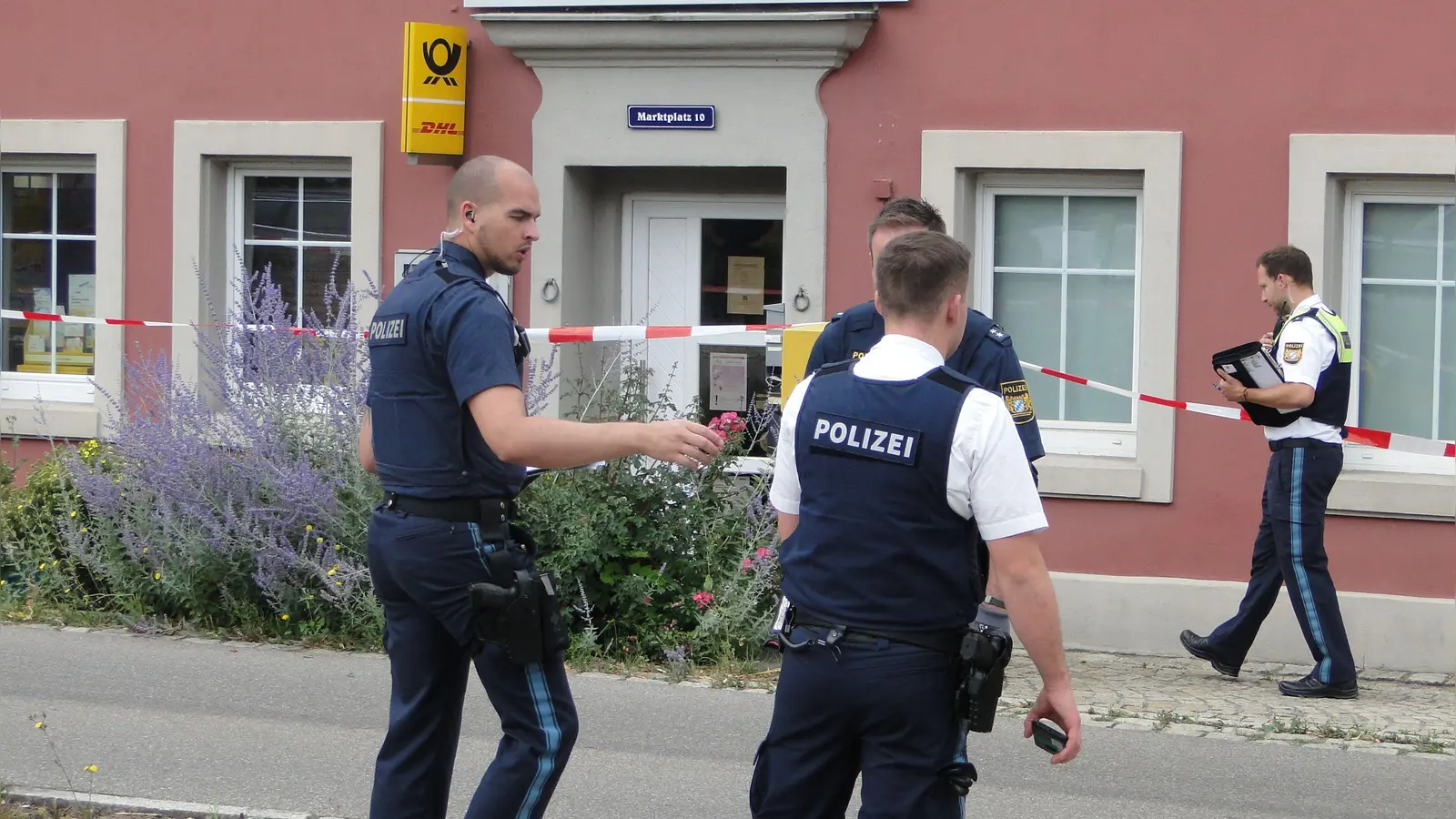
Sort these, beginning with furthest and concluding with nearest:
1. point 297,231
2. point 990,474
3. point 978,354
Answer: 1. point 297,231
2. point 978,354
3. point 990,474

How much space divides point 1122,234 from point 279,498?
479 centimetres

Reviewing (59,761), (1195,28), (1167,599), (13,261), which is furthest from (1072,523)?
(13,261)

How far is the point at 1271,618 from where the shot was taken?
864 cm

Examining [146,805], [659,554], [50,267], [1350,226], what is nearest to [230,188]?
[50,267]

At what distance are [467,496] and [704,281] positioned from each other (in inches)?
248

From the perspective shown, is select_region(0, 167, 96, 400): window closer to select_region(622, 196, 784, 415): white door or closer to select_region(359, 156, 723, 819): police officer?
select_region(622, 196, 784, 415): white door

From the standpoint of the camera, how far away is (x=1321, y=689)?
25.2 feet

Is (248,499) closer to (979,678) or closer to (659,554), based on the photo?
(659,554)

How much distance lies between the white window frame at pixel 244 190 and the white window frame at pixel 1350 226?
5745 mm

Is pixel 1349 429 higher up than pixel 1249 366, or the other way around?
pixel 1249 366

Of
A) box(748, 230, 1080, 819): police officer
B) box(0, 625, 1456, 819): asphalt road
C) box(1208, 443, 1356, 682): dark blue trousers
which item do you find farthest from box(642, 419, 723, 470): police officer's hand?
box(1208, 443, 1356, 682): dark blue trousers

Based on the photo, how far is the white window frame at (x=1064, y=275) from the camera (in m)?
9.22

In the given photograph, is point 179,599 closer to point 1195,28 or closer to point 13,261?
point 13,261

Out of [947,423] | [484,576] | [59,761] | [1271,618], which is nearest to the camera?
[947,423]
